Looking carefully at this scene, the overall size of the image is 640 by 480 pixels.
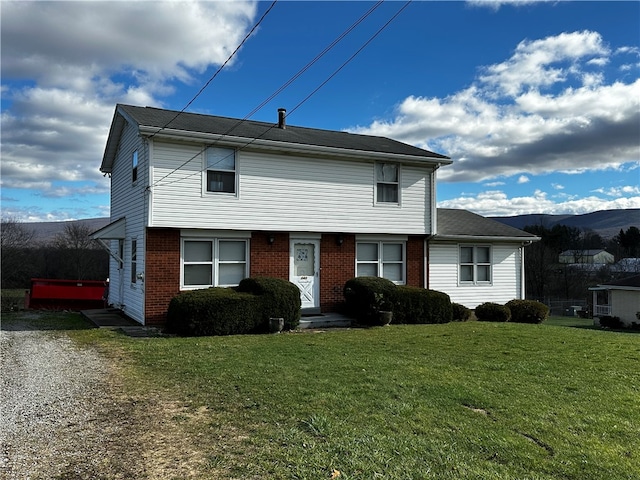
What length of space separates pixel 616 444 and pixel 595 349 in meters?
6.42

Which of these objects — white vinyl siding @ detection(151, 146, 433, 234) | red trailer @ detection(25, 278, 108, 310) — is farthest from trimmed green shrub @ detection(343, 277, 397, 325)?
red trailer @ detection(25, 278, 108, 310)

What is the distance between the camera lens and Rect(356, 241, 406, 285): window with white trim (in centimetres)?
1658

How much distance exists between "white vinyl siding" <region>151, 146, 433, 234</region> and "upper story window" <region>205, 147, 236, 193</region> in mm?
185

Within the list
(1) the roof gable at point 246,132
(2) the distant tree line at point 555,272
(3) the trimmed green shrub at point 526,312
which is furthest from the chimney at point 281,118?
(2) the distant tree line at point 555,272

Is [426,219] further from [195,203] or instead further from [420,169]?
[195,203]

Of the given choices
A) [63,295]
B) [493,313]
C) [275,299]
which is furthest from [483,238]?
[63,295]

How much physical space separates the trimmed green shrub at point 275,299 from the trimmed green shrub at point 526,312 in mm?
9173

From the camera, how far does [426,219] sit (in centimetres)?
1728

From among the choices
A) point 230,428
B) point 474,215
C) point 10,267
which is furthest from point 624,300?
point 10,267

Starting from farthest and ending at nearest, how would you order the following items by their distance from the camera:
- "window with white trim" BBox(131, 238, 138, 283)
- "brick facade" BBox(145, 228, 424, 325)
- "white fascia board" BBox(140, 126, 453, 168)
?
"window with white trim" BBox(131, 238, 138, 283) → "brick facade" BBox(145, 228, 424, 325) → "white fascia board" BBox(140, 126, 453, 168)

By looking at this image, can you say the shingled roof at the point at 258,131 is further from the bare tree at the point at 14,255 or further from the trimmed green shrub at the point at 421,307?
the bare tree at the point at 14,255

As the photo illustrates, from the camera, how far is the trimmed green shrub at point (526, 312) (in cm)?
1820

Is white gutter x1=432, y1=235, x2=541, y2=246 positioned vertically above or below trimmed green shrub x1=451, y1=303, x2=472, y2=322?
above

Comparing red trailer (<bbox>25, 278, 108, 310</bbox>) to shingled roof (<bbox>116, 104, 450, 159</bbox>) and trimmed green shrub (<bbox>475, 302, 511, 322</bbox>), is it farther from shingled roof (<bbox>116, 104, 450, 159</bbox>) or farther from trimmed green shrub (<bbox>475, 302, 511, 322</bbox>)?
trimmed green shrub (<bbox>475, 302, 511, 322</bbox>)
